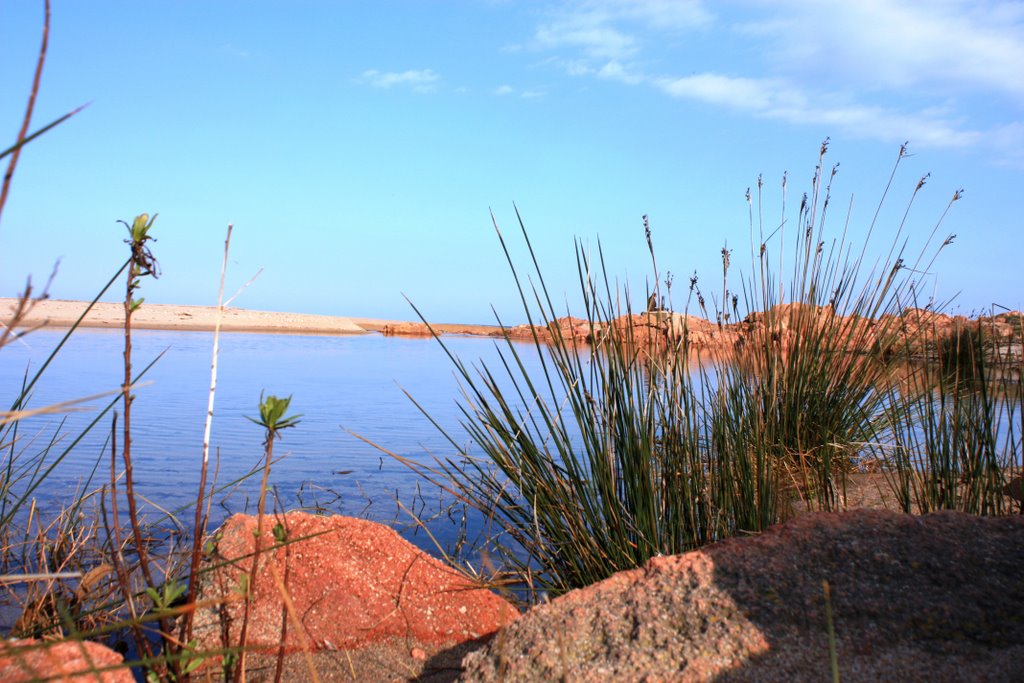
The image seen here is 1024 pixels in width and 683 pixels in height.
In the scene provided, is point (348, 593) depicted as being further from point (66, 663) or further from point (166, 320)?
point (166, 320)

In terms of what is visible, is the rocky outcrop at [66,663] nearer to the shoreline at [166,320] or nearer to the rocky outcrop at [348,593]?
the rocky outcrop at [348,593]

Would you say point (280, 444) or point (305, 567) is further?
point (280, 444)

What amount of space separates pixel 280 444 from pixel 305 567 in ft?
11.0

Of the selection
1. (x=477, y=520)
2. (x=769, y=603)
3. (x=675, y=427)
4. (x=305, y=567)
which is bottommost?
(x=477, y=520)

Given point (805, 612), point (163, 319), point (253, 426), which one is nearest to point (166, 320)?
point (163, 319)

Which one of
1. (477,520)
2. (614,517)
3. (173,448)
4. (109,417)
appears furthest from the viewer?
(109,417)

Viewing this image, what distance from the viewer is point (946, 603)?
1.54 meters

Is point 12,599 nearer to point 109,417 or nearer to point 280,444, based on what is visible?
point 280,444

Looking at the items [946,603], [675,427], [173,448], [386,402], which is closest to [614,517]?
[675,427]

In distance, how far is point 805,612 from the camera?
1553 millimetres

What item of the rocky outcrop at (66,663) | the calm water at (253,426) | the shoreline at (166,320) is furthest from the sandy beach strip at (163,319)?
the rocky outcrop at (66,663)

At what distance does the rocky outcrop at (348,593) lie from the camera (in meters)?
2.14

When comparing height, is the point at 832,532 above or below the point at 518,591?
above

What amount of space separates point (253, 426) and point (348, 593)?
13.1 ft
